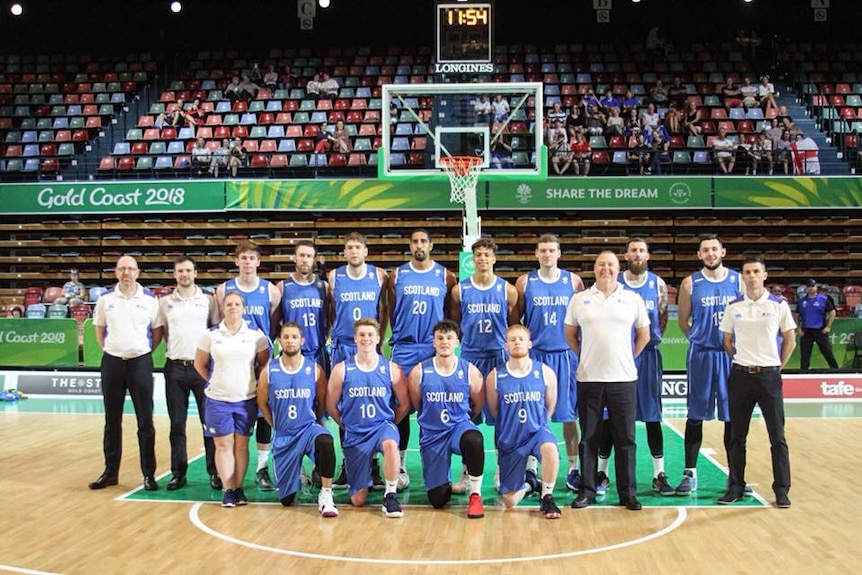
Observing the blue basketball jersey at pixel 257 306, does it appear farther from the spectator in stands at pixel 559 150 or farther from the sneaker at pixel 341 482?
the spectator in stands at pixel 559 150

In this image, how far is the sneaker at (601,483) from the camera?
7.04 metres

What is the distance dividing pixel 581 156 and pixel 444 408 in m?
11.3

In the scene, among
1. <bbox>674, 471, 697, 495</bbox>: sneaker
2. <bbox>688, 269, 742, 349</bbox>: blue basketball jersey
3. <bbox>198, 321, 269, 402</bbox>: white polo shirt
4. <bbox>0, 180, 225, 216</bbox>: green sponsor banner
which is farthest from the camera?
<bbox>0, 180, 225, 216</bbox>: green sponsor banner

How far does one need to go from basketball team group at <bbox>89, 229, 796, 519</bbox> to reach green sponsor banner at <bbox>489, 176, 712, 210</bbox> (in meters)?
9.72

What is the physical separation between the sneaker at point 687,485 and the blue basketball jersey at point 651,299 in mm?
1064

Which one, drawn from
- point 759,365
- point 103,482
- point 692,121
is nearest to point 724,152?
point 692,121

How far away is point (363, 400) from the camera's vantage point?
21.9 feet

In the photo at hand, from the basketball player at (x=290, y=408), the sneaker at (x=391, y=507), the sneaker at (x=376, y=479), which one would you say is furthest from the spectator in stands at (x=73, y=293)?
the sneaker at (x=391, y=507)

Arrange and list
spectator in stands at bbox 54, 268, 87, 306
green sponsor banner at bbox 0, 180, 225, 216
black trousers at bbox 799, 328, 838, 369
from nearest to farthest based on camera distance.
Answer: black trousers at bbox 799, 328, 838, 369 → spectator in stands at bbox 54, 268, 87, 306 → green sponsor banner at bbox 0, 180, 225, 216

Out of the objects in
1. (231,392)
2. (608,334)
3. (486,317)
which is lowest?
(231,392)

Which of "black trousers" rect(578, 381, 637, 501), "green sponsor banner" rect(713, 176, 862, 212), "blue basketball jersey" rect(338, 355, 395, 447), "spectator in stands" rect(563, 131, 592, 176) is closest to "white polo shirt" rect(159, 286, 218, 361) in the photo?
"blue basketball jersey" rect(338, 355, 395, 447)

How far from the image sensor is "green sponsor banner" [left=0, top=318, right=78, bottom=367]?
44.4 feet

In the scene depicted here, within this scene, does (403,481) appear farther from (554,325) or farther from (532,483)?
(554,325)

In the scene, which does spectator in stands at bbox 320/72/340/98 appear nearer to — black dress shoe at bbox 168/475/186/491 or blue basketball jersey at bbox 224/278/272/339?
Answer: blue basketball jersey at bbox 224/278/272/339
